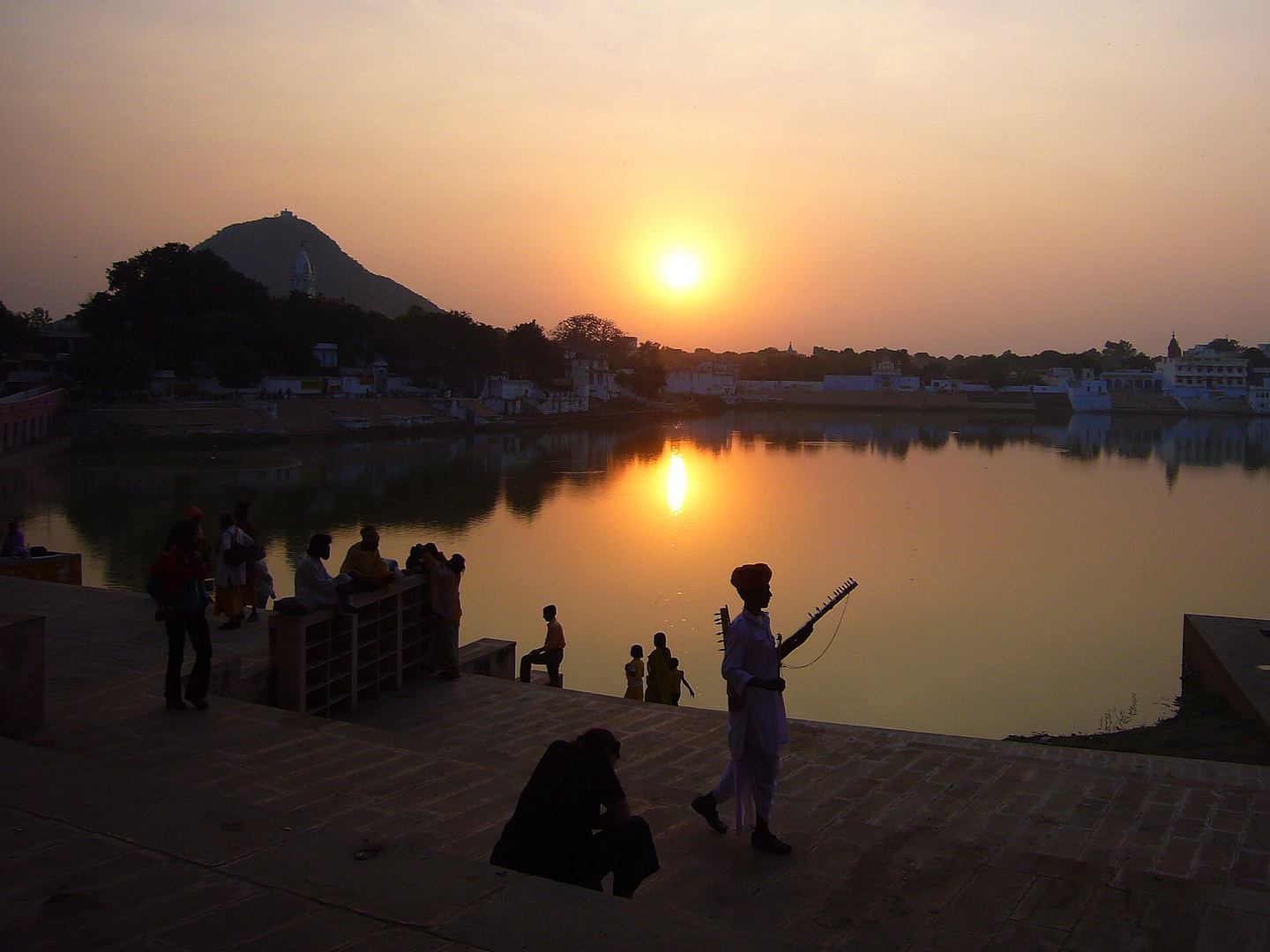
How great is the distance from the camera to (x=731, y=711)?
3180mm

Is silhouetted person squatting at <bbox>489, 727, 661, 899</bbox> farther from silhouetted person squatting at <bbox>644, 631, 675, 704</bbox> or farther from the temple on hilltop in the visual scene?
the temple on hilltop

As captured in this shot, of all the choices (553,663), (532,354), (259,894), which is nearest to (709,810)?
(259,894)

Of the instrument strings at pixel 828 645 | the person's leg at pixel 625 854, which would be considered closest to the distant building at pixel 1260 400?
the instrument strings at pixel 828 645

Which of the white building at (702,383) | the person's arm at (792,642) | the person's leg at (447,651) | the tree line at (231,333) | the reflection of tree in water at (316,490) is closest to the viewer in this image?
the person's arm at (792,642)

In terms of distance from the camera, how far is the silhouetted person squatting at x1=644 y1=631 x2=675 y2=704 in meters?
6.58

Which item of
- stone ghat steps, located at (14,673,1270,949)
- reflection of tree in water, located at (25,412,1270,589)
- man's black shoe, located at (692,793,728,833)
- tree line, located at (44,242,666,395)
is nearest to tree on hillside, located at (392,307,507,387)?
tree line, located at (44,242,666,395)

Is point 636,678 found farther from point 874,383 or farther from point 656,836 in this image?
point 874,383

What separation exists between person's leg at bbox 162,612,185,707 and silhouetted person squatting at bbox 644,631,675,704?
10.7 feet

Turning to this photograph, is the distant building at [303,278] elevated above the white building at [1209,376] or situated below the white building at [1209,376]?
above

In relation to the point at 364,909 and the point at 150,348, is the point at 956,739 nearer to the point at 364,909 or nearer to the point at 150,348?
the point at 364,909

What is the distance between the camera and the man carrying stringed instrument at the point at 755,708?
3.10 metres

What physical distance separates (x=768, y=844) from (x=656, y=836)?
1.34ft

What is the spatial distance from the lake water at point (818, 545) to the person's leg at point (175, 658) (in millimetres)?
5627

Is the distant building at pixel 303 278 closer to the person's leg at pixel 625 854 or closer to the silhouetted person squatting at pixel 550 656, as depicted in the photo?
the silhouetted person squatting at pixel 550 656
